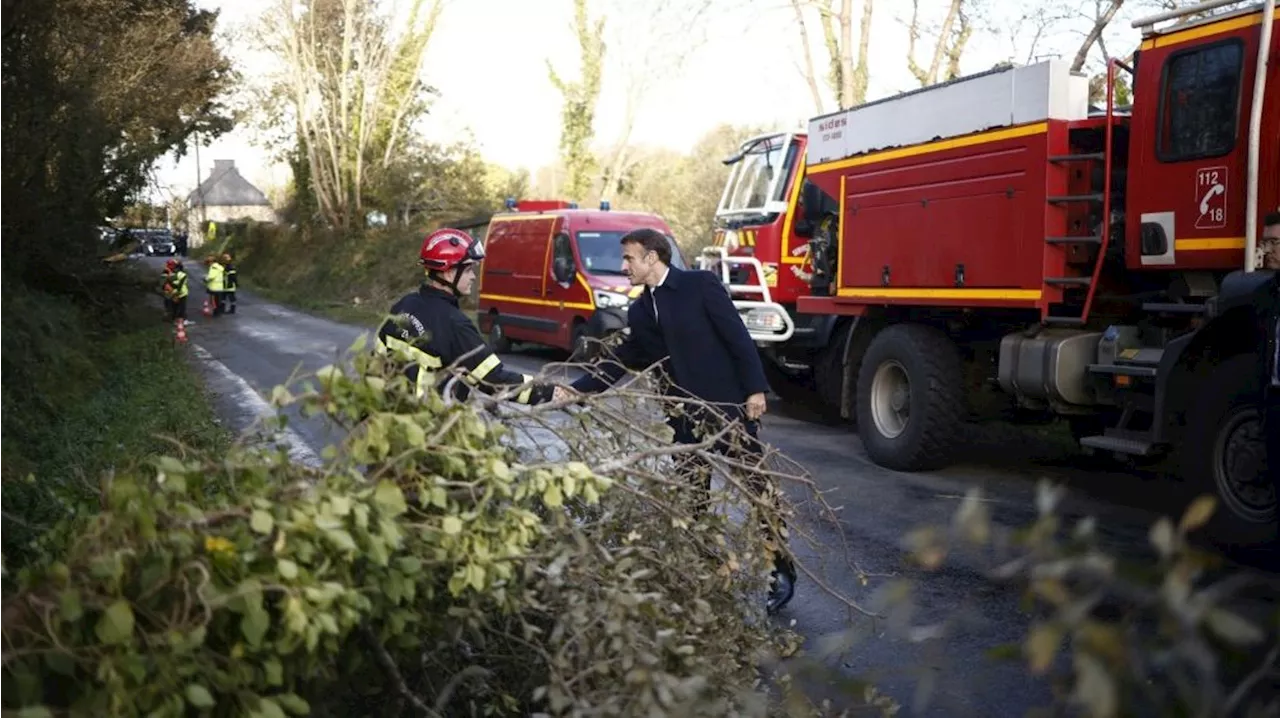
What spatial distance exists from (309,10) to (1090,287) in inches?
1375

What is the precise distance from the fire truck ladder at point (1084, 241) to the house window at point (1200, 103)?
0.37 meters

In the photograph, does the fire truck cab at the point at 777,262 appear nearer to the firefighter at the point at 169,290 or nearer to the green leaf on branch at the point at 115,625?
the green leaf on branch at the point at 115,625

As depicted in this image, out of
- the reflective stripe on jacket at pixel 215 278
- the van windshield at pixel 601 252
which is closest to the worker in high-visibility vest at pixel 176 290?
the reflective stripe on jacket at pixel 215 278

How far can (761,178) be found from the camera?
531 inches

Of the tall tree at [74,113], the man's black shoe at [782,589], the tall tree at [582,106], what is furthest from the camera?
the tall tree at [582,106]

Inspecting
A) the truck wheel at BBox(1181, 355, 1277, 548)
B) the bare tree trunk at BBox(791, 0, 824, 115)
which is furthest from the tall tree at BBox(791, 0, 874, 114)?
the truck wheel at BBox(1181, 355, 1277, 548)

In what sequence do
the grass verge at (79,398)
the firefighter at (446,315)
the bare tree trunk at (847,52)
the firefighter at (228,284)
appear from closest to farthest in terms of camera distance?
the firefighter at (446,315) < the grass verge at (79,398) < the bare tree trunk at (847,52) < the firefighter at (228,284)

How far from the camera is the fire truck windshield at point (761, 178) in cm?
1312

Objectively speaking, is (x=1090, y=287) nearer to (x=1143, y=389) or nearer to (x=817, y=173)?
(x=1143, y=389)

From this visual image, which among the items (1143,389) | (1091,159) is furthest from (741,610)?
(1091,159)

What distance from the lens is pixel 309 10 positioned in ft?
128

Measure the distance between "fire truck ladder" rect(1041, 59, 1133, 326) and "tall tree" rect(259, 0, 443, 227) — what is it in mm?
32739

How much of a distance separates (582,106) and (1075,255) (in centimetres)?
2958

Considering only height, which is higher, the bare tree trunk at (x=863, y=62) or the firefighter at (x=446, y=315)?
the bare tree trunk at (x=863, y=62)
